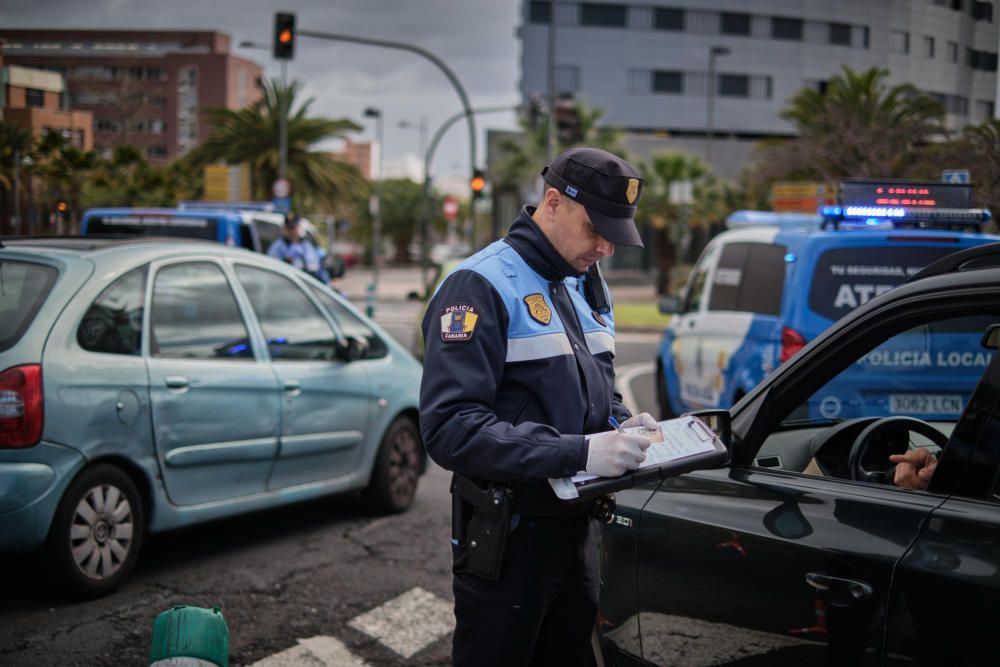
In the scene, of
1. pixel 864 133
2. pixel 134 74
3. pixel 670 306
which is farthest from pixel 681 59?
pixel 670 306

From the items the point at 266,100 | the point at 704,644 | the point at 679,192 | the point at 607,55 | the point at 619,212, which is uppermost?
the point at 607,55

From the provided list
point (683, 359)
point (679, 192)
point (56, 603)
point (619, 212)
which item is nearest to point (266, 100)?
point (679, 192)

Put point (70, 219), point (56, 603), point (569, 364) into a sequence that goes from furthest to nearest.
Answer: point (70, 219) → point (56, 603) → point (569, 364)

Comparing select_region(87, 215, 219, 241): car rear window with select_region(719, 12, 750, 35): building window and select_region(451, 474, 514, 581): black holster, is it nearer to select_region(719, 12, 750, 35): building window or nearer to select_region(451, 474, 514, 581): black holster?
select_region(451, 474, 514, 581): black holster

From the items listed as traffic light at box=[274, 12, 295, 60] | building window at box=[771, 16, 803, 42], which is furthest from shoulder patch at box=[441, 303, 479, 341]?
building window at box=[771, 16, 803, 42]

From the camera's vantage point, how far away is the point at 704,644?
277 cm

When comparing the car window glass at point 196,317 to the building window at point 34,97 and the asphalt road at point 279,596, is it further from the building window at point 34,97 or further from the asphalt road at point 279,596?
the building window at point 34,97

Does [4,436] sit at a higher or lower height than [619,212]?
lower

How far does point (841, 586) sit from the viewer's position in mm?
2414

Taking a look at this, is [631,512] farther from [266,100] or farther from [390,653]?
[266,100]

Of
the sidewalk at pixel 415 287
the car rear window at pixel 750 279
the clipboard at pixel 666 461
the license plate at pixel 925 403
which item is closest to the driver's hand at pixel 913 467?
the clipboard at pixel 666 461

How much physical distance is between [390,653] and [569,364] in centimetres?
228

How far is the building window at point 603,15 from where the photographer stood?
60812mm

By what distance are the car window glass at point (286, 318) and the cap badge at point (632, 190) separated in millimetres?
3634
